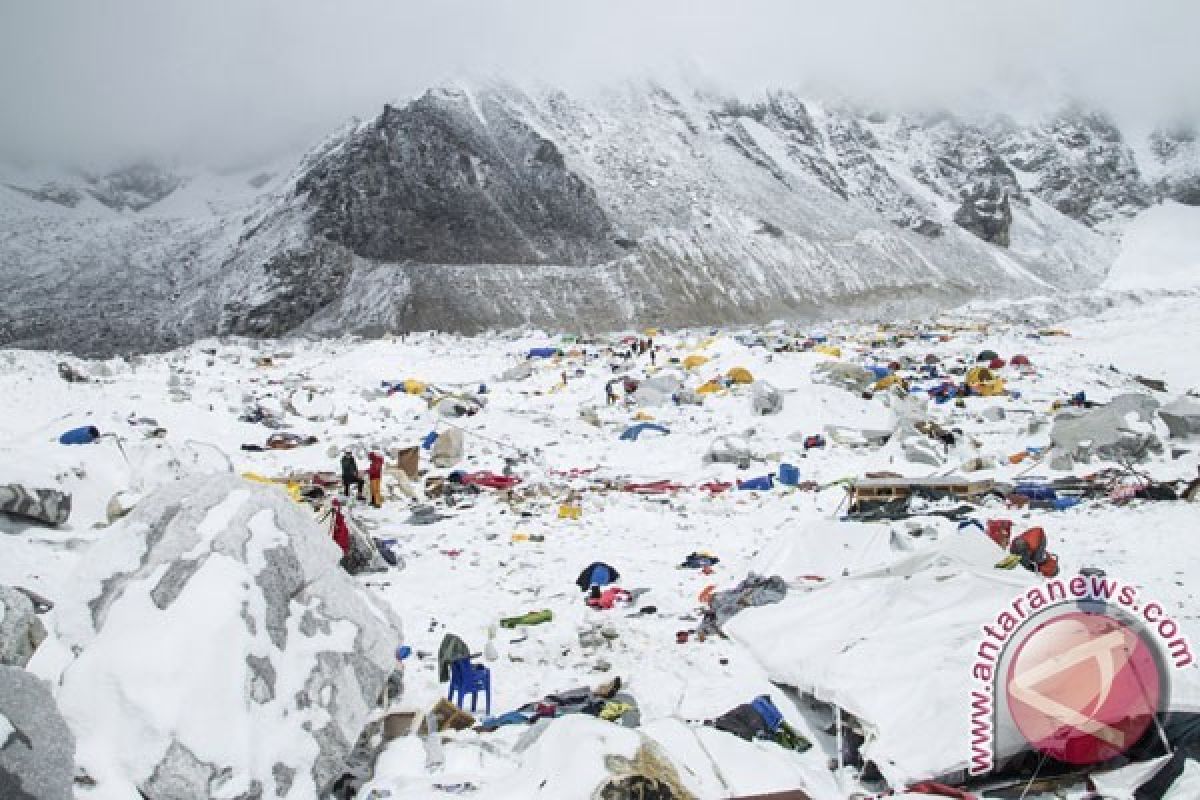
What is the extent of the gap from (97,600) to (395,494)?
7.82 meters

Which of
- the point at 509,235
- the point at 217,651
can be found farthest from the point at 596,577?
the point at 509,235

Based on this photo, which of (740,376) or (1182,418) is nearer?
(1182,418)

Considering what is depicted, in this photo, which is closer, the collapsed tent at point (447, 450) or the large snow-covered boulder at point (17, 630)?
the large snow-covered boulder at point (17, 630)

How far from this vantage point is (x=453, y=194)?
60156mm

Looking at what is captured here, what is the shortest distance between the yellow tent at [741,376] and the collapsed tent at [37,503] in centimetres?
1719

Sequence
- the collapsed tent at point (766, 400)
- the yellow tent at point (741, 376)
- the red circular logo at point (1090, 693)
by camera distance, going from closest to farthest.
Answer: the red circular logo at point (1090, 693), the collapsed tent at point (766, 400), the yellow tent at point (741, 376)

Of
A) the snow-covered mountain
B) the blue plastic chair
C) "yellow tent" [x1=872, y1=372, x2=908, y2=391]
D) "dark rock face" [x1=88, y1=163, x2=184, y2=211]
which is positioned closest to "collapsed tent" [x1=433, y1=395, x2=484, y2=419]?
"yellow tent" [x1=872, y1=372, x2=908, y2=391]

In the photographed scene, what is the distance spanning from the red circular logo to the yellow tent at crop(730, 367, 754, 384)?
1830cm

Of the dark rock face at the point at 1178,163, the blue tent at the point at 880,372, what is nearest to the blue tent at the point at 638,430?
the blue tent at the point at 880,372

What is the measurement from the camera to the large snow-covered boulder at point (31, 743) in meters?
2.96

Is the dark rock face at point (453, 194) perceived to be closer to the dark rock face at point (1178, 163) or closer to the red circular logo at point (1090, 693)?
the red circular logo at point (1090, 693)

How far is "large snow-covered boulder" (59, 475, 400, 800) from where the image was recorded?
3.70 metres

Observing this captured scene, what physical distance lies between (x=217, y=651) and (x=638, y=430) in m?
13.6

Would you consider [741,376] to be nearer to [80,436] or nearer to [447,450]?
[447,450]
